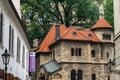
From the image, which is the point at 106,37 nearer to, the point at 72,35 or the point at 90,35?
the point at 90,35

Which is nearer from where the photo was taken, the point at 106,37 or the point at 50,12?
the point at 106,37

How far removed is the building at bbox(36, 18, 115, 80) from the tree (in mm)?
5903

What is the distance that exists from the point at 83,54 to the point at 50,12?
1318cm

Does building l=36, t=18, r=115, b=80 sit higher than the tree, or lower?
lower

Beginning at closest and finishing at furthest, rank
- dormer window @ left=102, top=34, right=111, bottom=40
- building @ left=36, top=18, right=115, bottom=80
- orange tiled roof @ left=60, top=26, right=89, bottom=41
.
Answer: building @ left=36, top=18, right=115, bottom=80, orange tiled roof @ left=60, top=26, right=89, bottom=41, dormer window @ left=102, top=34, right=111, bottom=40

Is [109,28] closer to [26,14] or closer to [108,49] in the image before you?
[108,49]

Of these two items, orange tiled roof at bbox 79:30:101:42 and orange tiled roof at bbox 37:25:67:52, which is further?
orange tiled roof at bbox 37:25:67:52

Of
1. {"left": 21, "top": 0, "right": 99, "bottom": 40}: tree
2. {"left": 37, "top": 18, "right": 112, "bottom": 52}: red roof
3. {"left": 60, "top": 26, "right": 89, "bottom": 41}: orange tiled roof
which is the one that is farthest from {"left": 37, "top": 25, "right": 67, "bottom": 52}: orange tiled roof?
{"left": 60, "top": 26, "right": 89, "bottom": 41}: orange tiled roof

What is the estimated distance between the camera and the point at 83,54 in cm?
5553

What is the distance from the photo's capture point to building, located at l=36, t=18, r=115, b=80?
5431 cm

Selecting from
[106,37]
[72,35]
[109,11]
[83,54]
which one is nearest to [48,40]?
[72,35]

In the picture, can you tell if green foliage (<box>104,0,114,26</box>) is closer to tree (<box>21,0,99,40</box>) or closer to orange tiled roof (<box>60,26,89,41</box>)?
tree (<box>21,0,99,40</box>)

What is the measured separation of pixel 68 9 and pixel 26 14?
8.07 m

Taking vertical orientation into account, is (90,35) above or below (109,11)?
below
